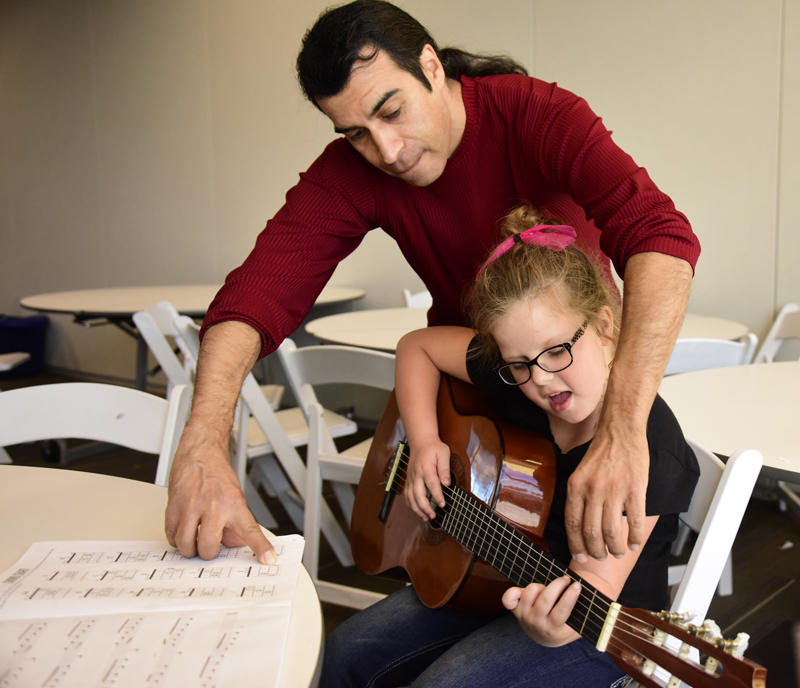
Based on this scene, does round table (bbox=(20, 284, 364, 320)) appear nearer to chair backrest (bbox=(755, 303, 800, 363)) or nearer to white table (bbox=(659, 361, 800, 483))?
chair backrest (bbox=(755, 303, 800, 363))

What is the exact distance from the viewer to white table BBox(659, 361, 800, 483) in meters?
1.12

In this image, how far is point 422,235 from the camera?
1.38 meters

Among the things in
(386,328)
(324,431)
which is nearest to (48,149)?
(386,328)

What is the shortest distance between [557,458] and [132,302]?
10.6 feet

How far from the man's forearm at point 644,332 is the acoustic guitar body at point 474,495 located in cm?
27

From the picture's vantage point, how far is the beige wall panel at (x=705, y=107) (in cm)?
278

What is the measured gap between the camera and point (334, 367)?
1.76m

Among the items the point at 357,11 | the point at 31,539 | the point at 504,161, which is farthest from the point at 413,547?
the point at 357,11

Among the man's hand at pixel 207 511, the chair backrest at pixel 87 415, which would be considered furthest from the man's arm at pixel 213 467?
the chair backrest at pixel 87 415

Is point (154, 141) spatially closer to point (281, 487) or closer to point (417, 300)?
point (417, 300)

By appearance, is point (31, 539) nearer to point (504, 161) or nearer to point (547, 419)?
point (547, 419)

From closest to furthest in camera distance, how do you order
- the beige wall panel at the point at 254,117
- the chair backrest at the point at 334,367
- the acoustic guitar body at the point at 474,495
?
the acoustic guitar body at the point at 474,495 → the chair backrest at the point at 334,367 → the beige wall panel at the point at 254,117

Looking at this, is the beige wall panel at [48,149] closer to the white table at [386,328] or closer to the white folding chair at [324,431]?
the white table at [386,328]

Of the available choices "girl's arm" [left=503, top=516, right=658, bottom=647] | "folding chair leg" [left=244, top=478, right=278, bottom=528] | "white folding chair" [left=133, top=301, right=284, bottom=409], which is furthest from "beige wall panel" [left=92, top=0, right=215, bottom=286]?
"girl's arm" [left=503, top=516, right=658, bottom=647]
